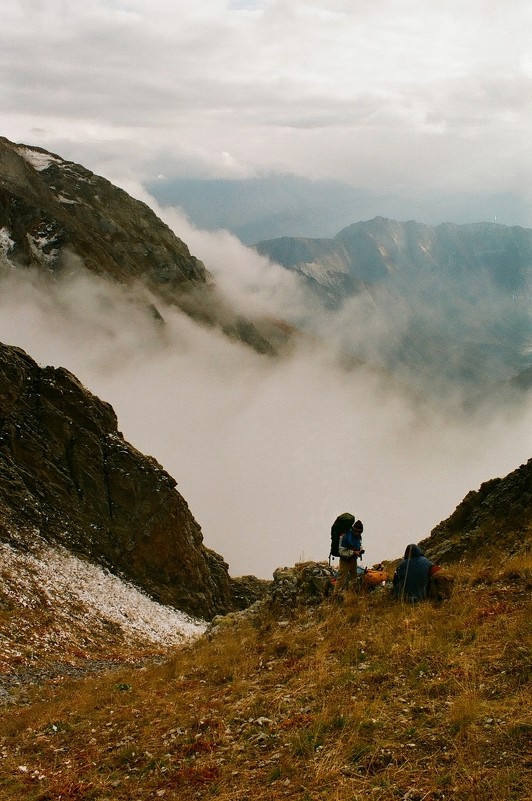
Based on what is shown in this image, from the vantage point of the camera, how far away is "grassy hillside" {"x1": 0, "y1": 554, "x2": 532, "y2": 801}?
9.29 meters

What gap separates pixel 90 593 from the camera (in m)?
38.8

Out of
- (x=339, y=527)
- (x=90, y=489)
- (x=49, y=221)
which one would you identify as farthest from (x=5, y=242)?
(x=339, y=527)

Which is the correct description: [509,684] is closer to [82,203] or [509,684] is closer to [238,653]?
[238,653]

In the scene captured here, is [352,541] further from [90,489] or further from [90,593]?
[90,489]

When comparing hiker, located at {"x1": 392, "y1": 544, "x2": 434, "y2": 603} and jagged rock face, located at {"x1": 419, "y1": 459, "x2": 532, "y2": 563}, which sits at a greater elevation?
jagged rock face, located at {"x1": 419, "y1": 459, "x2": 532, "y2": 563}

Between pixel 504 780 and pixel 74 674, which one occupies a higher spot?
pixel 504 780

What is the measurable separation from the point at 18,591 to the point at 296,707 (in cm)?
2435

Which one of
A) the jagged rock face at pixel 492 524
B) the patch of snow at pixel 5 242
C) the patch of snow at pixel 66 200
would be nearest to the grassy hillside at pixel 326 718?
the jagged rock face at pixel 492 524

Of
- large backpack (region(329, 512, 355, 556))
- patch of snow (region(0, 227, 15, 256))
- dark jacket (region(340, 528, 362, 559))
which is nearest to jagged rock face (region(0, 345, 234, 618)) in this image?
large backpack (region(329, 512, 355, 556))

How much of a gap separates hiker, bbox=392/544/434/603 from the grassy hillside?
0.49 metres

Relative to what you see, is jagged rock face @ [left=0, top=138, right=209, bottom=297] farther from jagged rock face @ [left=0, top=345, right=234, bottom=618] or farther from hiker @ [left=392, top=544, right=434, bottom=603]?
hiker @ [left=392, top=544, right=434, bottom=603]

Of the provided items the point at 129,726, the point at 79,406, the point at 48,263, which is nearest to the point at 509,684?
the point at 129,726

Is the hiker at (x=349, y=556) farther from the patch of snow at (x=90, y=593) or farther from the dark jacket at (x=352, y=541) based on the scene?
the patch of snow at (x=90, y=593)

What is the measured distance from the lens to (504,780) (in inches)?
327
